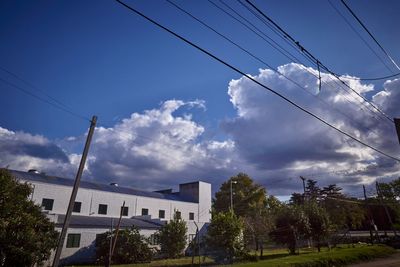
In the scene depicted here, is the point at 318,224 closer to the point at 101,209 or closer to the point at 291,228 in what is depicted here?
the point at 291,228

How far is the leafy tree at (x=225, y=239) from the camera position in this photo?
97.5 ft

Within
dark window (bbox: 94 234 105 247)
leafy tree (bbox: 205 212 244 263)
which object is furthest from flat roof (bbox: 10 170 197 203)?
leafy tree (bbox: 205 212 244 263)

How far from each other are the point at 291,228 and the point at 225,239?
12688 millimetres

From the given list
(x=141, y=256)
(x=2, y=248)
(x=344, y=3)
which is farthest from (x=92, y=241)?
(x=344, y=3)

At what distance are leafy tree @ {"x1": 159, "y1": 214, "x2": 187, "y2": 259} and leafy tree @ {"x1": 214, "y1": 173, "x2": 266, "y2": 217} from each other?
32.7 m

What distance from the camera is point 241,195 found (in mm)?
68375

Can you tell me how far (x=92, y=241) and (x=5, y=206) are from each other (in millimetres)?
16948

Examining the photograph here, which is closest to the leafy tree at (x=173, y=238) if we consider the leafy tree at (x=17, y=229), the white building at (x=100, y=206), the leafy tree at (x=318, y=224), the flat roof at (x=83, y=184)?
the white building at (x=100, y=206)

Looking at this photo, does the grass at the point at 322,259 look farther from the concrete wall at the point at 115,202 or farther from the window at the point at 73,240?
the concrete wall at the point at 115,202

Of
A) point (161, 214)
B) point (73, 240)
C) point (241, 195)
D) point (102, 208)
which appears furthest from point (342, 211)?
point (73, 240)

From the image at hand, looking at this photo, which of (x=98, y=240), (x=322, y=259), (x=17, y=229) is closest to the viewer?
(x=17, y=229)

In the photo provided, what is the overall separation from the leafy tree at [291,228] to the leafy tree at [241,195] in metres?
27.3

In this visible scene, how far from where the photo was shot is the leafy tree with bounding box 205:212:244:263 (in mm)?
29703

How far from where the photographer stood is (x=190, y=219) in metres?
55.3
